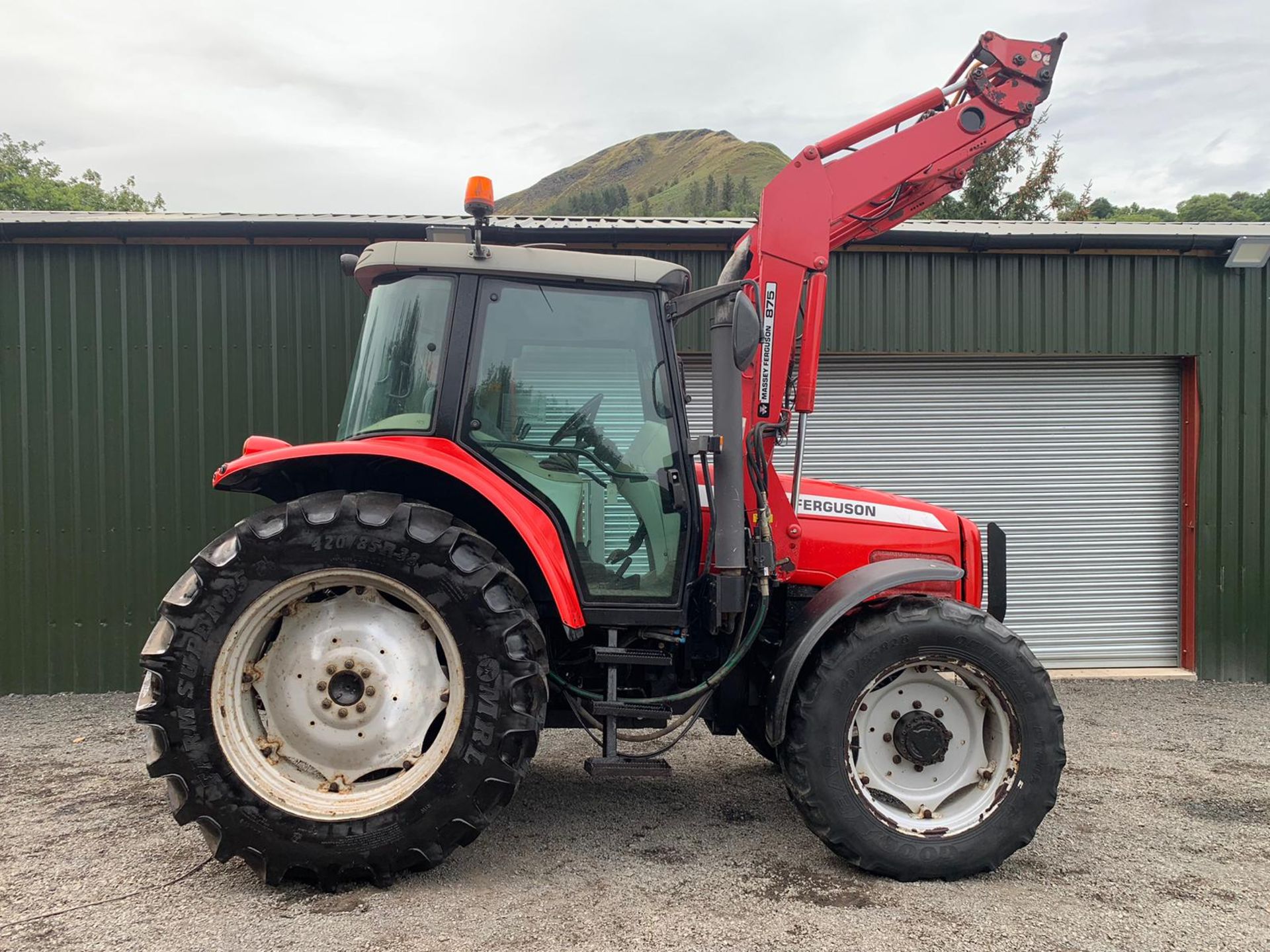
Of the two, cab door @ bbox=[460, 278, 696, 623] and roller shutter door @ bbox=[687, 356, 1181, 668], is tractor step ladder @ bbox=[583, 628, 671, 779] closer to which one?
cab door @ bbox=[460, 278, 696, 623]

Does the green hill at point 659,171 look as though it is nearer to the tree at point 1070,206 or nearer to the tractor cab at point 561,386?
the tree at point 1070,206

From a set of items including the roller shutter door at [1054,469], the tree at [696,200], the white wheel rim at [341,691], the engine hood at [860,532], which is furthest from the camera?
the tree at [696,200]

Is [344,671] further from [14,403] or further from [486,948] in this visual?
[14,403]

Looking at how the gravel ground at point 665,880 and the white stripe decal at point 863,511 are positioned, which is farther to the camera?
the white stripe decal at point 863,511

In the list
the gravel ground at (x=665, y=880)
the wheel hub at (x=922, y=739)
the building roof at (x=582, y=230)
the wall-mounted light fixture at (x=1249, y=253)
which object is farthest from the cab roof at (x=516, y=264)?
the wall-mounted light fixture at (x=1249, y=253)

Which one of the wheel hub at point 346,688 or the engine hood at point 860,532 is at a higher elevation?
the engine hood at point 860,532


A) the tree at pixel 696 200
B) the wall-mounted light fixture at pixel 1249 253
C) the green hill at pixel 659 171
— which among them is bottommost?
the wall-mounted light fixture at pixel 1249 253

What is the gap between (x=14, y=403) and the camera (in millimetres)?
6281

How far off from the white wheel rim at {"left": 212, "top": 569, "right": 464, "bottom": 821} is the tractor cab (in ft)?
2.13

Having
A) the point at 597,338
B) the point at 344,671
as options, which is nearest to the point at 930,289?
the point at 597,338

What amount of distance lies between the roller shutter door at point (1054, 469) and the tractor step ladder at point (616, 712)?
13.8 feet

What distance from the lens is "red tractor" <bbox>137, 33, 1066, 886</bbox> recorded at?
301 centimetres

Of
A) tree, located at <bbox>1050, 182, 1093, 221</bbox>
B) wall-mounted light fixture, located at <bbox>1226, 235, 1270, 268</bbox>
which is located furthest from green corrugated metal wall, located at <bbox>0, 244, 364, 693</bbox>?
tree, located at <bbox>1050, 182, 1093, 221</bbox>

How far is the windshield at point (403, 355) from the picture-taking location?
130 inches
